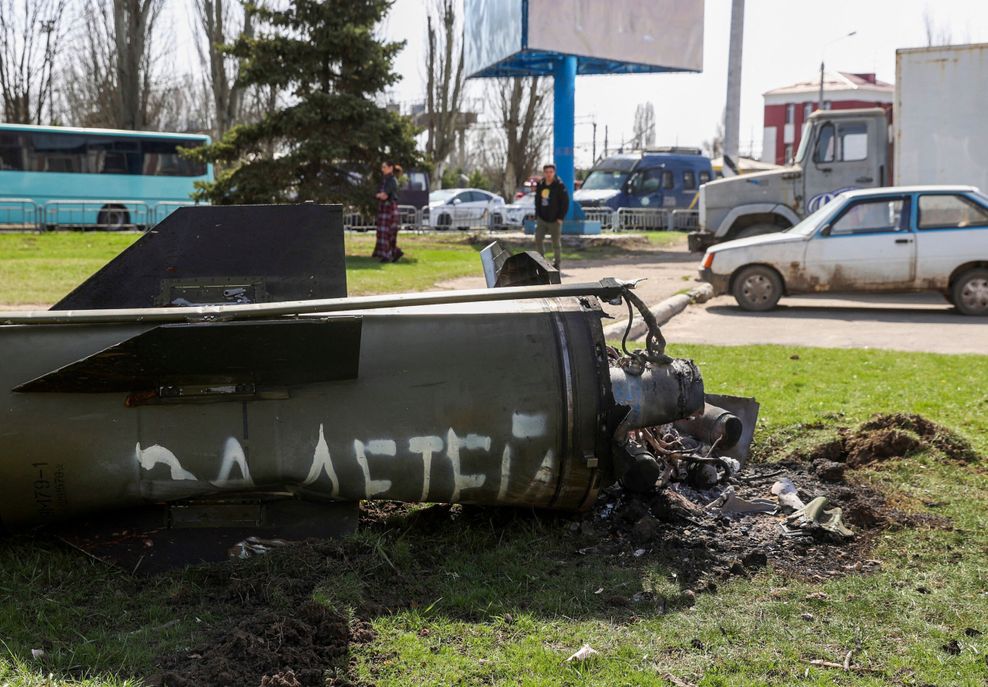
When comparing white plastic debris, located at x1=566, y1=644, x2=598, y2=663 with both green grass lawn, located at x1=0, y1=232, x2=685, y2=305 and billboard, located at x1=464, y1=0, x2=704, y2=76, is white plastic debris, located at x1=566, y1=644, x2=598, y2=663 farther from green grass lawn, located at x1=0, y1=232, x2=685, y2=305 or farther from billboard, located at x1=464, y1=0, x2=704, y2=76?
billboard, located at x1=464, y1=0, x2=704, y2=76

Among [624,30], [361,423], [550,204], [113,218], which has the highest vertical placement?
[624,30]

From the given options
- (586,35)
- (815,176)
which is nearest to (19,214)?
(586,35)

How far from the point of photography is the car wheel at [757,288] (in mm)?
12953

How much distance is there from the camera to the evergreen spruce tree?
1909 cm

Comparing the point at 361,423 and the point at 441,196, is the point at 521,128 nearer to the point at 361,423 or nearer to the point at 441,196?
the point at 441,196

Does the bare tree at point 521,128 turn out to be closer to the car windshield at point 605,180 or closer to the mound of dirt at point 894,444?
the car windshield at point 605,180

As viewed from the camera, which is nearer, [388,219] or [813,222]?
[813,222]

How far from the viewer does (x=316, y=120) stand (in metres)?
19.2

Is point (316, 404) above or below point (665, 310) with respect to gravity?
above

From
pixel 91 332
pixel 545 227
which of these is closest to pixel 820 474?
pixel 91 332

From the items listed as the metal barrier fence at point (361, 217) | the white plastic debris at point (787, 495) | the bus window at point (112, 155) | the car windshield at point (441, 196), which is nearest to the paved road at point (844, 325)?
the white plastic debris at point (787, 495)

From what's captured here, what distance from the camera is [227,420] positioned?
385 centimetres

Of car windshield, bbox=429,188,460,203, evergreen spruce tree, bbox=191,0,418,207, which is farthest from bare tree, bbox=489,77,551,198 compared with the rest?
evergreen spruce tree, bbox=191,0,418,207

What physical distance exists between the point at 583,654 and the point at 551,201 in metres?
13.5
